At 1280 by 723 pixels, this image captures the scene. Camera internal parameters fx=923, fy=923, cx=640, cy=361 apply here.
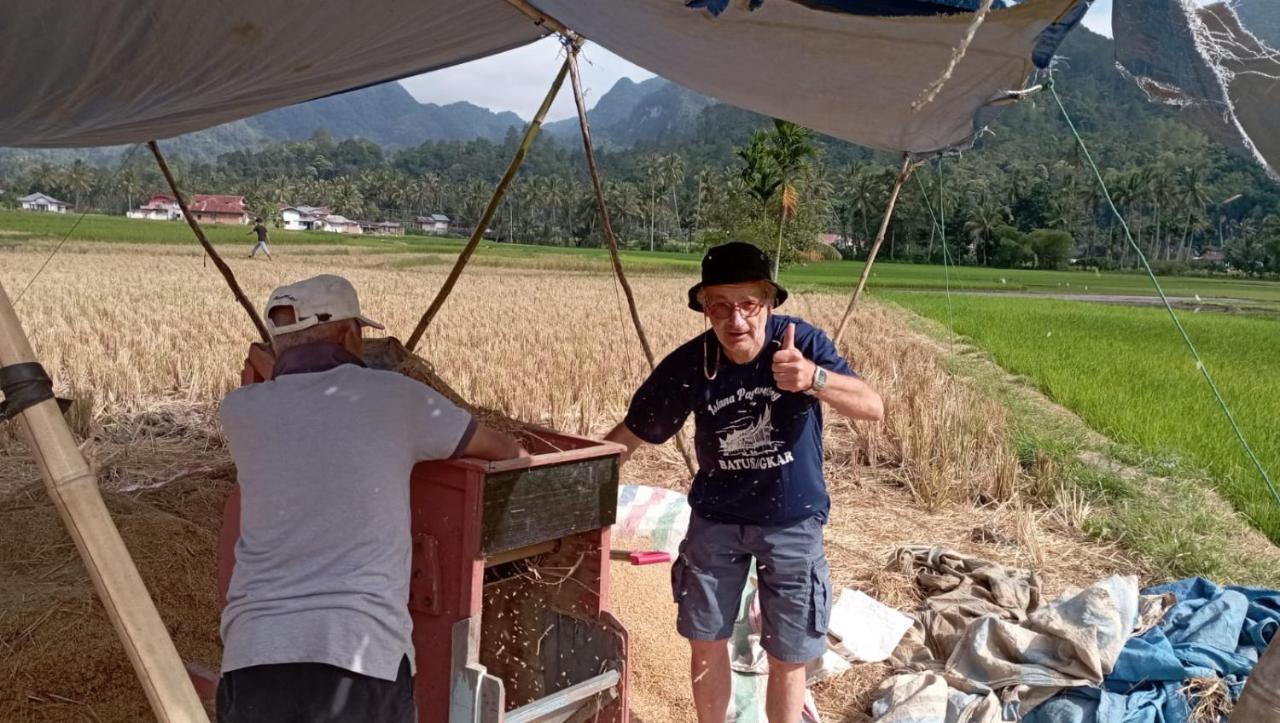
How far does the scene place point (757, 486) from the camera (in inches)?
99.7

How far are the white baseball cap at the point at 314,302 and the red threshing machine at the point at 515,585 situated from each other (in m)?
0.41

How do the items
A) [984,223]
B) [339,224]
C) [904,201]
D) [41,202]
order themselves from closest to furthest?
[904,201], [984,223], [41,202], [339,224]

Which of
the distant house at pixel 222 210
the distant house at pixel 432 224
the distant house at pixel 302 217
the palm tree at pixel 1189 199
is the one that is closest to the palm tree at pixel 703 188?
the distant house at pixel 432 224

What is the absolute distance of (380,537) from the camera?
184 centimetres

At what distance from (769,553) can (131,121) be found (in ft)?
11.7

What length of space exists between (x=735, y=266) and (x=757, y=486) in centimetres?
60

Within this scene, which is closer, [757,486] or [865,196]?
[757,486]

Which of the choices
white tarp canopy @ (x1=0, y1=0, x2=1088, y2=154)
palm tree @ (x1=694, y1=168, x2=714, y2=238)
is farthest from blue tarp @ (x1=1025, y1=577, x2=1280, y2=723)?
palm tree @ (x1=694, y1=168, x2=714, y2=238)

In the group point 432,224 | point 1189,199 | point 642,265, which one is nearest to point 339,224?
point 432,224

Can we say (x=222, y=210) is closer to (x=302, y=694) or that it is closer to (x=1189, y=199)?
(x=302, y=694)

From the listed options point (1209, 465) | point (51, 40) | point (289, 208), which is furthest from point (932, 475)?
point (289, 208)

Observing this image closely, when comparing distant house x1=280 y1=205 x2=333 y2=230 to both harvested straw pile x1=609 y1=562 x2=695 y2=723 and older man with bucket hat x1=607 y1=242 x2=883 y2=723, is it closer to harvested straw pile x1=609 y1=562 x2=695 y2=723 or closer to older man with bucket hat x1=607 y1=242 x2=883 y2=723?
harvested straw pile x1=609 y1=562 x2=695 y2=723

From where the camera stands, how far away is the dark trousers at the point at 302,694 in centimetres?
175

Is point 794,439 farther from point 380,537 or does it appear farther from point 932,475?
point 932,475
